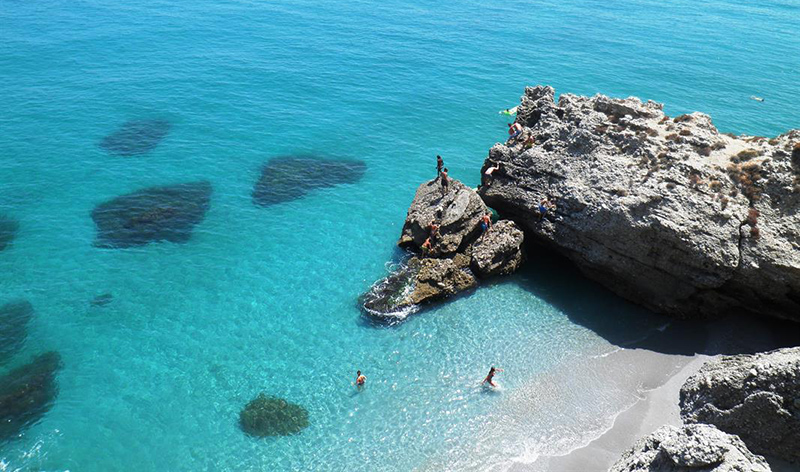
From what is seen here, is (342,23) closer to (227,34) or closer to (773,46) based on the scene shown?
(227,34)

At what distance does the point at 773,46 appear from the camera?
73.0 metres

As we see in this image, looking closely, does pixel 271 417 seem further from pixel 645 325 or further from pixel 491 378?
pixel 645 325

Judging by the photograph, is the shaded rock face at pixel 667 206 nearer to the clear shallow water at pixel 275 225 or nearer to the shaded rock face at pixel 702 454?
the clear shallow water at pixel 275 225

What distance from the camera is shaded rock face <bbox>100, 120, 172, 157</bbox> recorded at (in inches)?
1606

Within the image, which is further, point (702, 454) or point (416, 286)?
point (416, 286)

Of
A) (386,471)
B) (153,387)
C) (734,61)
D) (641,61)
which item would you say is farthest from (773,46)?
(153,387)

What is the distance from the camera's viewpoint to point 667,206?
23750mm

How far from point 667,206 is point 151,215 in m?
30.7

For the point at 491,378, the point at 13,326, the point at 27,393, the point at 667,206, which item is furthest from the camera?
the point at 13,326

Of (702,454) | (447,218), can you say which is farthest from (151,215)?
(702,454)

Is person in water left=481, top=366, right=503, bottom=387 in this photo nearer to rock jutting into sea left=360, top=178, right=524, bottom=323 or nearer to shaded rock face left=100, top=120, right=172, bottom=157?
rock jutting into sea left=360, top=178, right=524, bottom=323

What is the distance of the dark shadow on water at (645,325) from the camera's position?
23.7 metres

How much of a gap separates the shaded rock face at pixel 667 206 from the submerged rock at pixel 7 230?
29618mm

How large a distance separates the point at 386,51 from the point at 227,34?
75.9 ft
